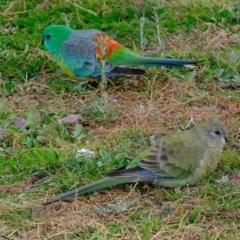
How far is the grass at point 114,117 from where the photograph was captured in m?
4.58

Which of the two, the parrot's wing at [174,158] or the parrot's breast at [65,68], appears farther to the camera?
the parrot's breast at [65,68]

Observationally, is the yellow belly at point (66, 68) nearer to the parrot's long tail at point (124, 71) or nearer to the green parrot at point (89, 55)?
the green parrot at point (89, 55)

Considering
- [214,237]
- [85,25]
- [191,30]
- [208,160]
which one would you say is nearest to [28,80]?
[85,25]

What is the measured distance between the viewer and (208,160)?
498 centimetres

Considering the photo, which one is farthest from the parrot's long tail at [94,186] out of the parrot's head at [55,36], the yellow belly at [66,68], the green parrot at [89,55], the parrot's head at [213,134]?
the parrot's head at [55,36]

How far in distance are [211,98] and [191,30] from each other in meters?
1.22

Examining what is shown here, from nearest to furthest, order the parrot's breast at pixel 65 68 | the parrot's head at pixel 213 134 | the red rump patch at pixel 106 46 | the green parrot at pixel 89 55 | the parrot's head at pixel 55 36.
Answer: the parrot's head at pixel 213 134, the red rump patch at pixel 106 46, the green parrot at pixel 89 55, the parrot's breast at pixel 65 68, the parrot's head at pixel 55 36

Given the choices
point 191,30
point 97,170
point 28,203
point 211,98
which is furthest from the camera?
point 191,30

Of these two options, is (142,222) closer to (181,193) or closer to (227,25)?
(181,193)

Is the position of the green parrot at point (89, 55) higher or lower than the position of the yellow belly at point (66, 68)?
higher

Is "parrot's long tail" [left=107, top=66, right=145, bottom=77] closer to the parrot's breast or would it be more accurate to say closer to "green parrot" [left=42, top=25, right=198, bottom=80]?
"green parrot" [left=42, top=25, right=198, bottom=80]

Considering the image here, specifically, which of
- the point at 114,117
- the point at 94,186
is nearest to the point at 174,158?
the point at 94,186

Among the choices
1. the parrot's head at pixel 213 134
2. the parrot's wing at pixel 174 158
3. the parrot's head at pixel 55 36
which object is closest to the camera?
the parrot's wing at pixel 174 158

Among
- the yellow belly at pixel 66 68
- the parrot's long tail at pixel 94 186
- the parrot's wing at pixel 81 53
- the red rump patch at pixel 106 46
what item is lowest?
the yellow belly at pixel 66 68
